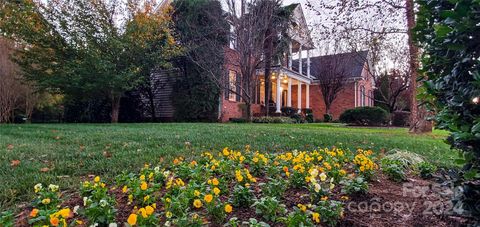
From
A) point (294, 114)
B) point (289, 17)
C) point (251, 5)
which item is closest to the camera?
point (251, 5)

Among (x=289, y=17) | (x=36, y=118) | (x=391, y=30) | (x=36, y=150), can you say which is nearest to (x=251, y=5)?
(x=289, y=17)

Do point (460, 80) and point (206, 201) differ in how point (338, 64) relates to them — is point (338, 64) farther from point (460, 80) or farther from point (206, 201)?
point (206, 201)

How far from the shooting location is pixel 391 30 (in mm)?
8453

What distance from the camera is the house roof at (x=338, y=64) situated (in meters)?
18.7

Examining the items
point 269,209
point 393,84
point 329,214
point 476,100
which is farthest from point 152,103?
point 393,84

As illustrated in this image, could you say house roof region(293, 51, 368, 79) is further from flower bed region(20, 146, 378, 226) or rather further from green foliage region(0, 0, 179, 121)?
flower bed region(20, 146, 378, 226)

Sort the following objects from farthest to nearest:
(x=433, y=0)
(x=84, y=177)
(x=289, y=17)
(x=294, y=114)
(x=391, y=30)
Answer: (x=294, y=114)
(x=289, y=17)
(x=391, y=30)
(x=84, y=177)
(x=433, y=0)

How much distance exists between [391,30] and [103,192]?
8.81m

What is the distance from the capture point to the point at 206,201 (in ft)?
5.67

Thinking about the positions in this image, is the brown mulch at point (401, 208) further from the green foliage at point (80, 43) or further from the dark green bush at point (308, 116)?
the dark green bush at point (308, 116)

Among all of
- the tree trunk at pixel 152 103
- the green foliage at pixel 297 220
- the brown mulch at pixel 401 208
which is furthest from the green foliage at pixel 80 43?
the green foliage at pixel 297 220

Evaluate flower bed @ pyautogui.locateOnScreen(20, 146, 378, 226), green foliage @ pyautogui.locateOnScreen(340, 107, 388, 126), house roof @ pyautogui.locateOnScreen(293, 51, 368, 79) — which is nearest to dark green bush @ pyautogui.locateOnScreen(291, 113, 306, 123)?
green foliage @ pyautogui.locateOnScreen(340, 107, 388, 126)

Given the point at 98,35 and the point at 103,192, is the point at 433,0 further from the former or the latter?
the point at 98,35

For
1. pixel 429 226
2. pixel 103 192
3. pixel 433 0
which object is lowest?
pixel 429 226
